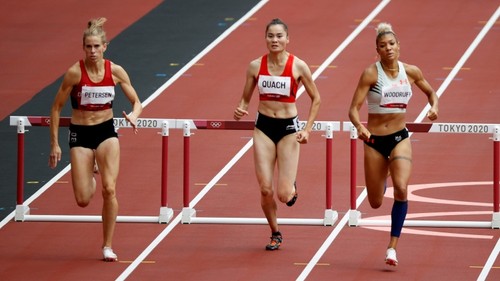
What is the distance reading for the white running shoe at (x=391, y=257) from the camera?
14.7m

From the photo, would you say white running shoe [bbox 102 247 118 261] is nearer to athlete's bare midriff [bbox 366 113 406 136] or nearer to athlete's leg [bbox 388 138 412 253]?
athlete's leg [bbox 388 138 412 253]

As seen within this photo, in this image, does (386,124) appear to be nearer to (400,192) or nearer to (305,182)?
(400,192)

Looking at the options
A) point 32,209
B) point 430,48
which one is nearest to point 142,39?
point 430,48

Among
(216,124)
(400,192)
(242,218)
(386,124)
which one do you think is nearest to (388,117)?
(386,124)

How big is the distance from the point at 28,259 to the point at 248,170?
183 inches

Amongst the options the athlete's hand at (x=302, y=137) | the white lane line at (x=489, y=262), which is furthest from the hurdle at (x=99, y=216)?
the white lane line at (x=489, y=262)

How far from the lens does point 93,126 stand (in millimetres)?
15312

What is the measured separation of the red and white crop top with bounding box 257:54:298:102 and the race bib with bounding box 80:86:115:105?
1620 mm

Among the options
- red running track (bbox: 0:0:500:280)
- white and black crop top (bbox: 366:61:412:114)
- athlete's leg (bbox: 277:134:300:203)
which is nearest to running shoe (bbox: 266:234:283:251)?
red running track (bbox: 0:0:500:280)

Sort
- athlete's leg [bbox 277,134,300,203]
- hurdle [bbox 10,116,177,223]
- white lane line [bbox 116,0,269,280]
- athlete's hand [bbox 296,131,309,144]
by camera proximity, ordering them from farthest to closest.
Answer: hurdle [bbox 10,116,177,223], athlete's leg [bbox 277,134,300,203], white lane line [bbox 116,0,269,280], athlete's hand [bbox 296,131,309,144]

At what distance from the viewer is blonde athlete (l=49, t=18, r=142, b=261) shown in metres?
15.2

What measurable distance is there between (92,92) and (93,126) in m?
0.36

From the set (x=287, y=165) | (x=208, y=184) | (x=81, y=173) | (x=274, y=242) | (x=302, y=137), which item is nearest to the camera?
(x=302, y=137)

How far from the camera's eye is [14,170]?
19547 mm
